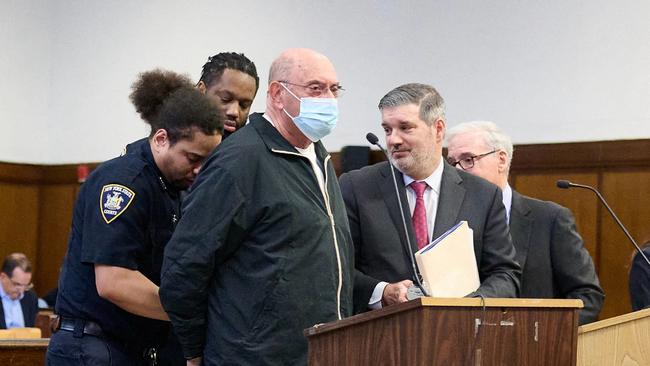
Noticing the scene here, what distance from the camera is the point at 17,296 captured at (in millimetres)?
10578

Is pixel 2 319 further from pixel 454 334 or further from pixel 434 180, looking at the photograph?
pixel 454 334

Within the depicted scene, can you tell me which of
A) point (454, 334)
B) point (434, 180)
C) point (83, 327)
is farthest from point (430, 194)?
point (83, 327)

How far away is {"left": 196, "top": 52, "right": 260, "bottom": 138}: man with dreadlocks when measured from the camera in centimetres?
445

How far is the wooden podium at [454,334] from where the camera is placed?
10.4 feet

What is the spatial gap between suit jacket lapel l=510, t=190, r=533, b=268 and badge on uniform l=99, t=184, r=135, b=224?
1.79m

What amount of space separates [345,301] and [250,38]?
27.2ft

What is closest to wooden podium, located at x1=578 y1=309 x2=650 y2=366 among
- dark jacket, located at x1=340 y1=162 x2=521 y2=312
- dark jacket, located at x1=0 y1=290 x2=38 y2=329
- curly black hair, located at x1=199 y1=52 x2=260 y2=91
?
dark jacket, located at x1=340 y1=162 x2=521 y2=312

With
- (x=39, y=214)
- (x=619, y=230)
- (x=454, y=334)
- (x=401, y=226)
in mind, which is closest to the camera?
(x=454, y=334)

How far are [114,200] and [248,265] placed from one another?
56cm

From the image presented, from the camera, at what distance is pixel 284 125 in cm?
371

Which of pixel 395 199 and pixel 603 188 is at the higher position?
pixel 603 188

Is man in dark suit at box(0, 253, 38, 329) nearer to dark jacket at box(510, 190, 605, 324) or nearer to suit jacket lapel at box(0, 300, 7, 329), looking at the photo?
suit jacket lapel at box(0, 300, 7, 329)

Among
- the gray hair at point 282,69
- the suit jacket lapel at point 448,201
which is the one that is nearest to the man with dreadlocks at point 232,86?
the gray hair at point 282,69

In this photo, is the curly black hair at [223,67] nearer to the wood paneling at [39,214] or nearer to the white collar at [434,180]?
the white collar at [434,180]
